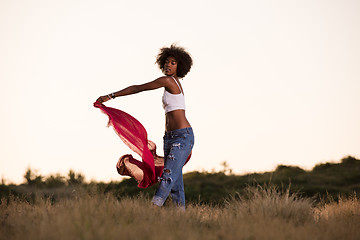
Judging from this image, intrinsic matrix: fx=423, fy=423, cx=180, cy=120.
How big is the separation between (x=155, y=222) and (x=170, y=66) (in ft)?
7.66

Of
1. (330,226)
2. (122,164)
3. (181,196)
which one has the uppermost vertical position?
(122,164)

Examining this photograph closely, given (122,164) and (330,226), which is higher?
(122,164)

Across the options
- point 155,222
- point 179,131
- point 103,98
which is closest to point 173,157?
point 179,131

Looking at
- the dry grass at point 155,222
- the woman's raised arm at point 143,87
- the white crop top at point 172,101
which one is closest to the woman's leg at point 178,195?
the dry grass at point 155,222

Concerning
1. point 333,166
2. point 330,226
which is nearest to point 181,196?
point 330,226

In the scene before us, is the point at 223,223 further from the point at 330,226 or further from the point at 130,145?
the point at 130,145

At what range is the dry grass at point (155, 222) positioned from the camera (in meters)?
4.46

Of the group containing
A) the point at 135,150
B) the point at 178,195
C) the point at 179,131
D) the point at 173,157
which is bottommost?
the point at 178,195

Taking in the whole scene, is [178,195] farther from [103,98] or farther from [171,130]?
[103,98]

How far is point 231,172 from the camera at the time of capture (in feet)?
67.3

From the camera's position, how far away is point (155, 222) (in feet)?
16.7

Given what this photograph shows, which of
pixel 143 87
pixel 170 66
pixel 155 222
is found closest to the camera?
pixel 155 222

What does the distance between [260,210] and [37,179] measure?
15.1 metres

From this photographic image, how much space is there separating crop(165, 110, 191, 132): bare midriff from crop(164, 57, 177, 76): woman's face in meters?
0.69
